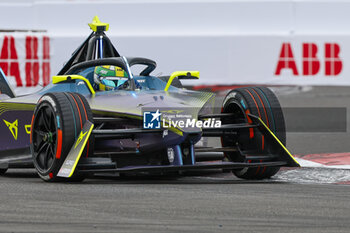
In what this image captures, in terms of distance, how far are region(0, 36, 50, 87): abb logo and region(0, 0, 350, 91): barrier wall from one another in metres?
0.03

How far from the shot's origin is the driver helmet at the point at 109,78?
9.70 metres

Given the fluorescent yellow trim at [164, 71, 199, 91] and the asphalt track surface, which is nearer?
the asphalt track surface

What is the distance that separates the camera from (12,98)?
984 centimetres

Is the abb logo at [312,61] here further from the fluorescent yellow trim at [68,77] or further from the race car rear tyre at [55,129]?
the race car rear tyre at [55,129]

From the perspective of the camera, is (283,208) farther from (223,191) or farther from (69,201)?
(69,201)

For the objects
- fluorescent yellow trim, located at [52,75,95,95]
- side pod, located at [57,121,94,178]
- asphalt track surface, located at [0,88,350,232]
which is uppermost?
fluorescent yellow trim, located at [52,75,95,95]

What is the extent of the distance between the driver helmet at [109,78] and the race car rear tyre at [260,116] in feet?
4.08

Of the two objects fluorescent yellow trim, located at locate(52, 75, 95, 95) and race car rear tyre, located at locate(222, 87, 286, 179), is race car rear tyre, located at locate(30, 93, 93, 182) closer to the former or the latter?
fluorescent yellow trim, located at locate(52, 75, 95, 95)

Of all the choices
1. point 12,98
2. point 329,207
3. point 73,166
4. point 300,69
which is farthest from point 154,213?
point 300,69

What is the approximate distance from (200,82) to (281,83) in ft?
5.43

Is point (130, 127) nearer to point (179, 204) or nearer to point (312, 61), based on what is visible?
point (179, 204)

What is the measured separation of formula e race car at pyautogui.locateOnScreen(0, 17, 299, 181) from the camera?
8227 millimetres

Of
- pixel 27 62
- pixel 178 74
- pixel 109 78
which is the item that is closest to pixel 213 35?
pixel 27 62

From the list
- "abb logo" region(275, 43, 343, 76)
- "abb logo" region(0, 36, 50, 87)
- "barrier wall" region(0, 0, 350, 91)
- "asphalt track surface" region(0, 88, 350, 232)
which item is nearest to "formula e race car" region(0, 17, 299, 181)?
"asphalt track surface" region(0, 88, 350, 232)
